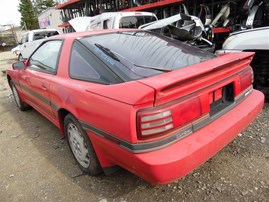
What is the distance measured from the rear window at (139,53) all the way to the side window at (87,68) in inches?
2.1

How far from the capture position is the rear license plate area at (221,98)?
85.8 inches

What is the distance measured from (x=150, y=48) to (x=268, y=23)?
4.63 metres

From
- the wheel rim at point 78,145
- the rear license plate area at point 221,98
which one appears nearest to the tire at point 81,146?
Result: the wheel rim at point 78,145

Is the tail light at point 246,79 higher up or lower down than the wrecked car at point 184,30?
lower down

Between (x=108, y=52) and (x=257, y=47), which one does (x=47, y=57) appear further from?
(x=257, y=47)

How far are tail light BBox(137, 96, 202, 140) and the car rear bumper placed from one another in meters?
0.13

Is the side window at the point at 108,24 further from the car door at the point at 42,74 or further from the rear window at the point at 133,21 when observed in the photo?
the car door at the point at 42,74

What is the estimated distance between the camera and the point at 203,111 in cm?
202

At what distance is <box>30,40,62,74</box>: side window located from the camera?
2977 millimetres

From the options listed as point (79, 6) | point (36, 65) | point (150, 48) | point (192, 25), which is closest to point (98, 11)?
point (79, 6)

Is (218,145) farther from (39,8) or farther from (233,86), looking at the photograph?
(39,8)

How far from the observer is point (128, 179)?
2523mm

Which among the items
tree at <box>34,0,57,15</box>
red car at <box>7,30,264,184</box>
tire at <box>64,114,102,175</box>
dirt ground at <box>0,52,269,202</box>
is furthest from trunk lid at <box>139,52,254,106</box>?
tree at <box>34,0,57,15</box>


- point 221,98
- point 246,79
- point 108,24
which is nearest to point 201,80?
point 221,98
